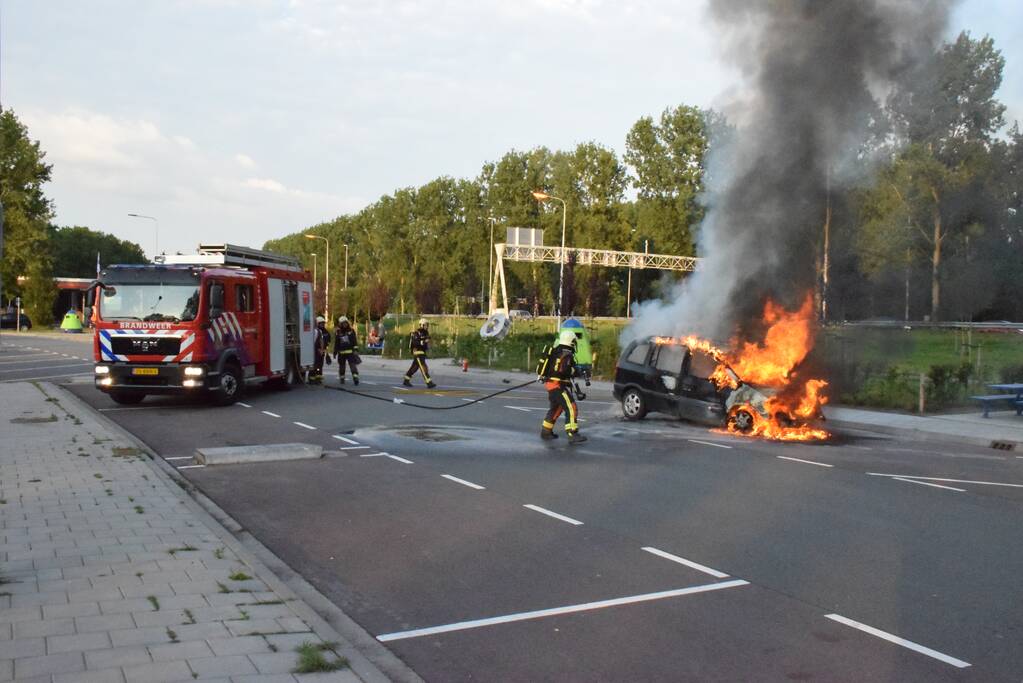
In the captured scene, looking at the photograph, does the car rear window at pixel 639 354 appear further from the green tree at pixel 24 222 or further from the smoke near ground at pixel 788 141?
the green tree at pixel 24 222

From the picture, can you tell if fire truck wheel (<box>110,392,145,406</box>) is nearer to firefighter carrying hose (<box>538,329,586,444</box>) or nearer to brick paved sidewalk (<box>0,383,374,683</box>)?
brick paved sidewalk (<box>0,383,374,683</box>)

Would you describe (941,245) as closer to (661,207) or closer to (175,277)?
(661,207)

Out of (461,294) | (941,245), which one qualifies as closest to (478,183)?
(461,294)

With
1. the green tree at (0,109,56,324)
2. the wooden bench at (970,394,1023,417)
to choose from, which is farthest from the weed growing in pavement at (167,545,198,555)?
the green tree at (0,109,56,324)

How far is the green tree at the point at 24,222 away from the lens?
63094 millimetres

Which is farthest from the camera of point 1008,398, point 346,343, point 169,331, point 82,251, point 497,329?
point 82,251

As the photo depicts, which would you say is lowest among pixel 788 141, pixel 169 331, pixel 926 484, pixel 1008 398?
pixel 926 484

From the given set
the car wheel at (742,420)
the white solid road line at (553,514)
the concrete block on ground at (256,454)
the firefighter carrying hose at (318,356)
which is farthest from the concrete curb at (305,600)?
the firefighter carrying hose at (318,356)

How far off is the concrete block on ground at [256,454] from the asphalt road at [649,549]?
30cm

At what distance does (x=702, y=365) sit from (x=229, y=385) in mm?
9186

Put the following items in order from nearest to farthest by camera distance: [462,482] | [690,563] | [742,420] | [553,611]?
[553,611], [690,563], [462,482], [742,420]

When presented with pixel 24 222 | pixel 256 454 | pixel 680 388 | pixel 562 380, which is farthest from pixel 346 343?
pixel 24 222

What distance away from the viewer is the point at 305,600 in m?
5.60

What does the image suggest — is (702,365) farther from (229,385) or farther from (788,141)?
(229,385)
